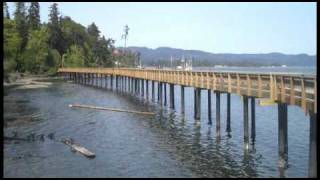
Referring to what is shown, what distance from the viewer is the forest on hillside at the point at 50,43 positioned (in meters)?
103

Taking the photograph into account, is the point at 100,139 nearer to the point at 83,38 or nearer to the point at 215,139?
the point at 215,139

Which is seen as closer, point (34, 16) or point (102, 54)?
point (34, 16)

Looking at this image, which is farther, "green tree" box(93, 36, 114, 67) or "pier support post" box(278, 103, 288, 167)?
"green tree" box(93, 36, 114, 67)

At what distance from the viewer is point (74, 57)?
132625 mm

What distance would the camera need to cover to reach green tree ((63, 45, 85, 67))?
432 feet

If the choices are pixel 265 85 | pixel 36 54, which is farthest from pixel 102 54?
pixel 265 85

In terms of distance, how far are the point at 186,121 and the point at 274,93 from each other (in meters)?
16.9

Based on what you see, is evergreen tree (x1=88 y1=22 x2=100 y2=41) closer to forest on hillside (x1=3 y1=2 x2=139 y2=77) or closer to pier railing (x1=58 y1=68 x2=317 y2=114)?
forest on hillside (x1=3 y1=2 x2=139 y2=77)

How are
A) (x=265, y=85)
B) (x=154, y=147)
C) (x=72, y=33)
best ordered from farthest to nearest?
1. (x=72, y=33)
2. (x=154, y=147)
3. (x=265, y=85)

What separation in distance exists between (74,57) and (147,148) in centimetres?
10848

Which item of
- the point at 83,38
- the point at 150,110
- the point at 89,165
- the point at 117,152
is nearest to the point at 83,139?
the point at 117,152

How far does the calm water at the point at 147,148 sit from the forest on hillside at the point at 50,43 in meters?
44.4

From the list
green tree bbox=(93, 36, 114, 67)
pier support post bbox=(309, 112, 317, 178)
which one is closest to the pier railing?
pier support post bbox=(309, 112, 317, 178)

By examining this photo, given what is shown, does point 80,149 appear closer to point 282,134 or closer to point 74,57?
point 282,134
